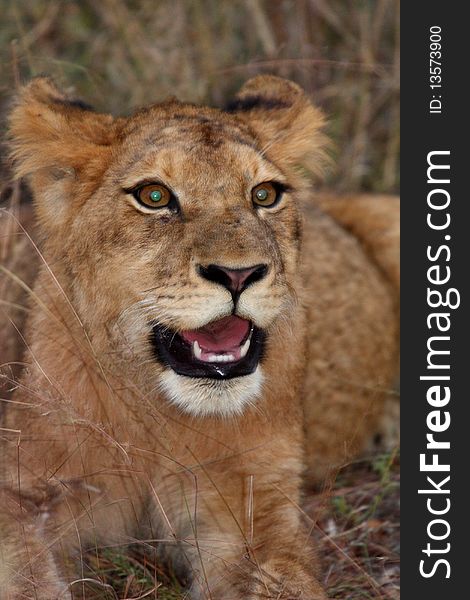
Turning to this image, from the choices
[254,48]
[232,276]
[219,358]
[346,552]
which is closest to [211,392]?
[219,358]

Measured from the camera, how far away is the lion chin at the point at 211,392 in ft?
11.6

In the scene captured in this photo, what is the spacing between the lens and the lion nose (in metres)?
3.32

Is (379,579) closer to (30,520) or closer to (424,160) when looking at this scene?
(30,520)

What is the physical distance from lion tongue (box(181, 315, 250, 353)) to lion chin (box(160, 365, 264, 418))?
11 centimetres

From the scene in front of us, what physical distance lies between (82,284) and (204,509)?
93 cm

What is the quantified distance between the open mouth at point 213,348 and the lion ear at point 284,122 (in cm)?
84

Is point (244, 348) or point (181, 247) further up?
point (181, 247)

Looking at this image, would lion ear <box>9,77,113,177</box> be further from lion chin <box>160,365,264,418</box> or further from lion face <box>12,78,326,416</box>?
lion chin <box>160,365,264,418</box>

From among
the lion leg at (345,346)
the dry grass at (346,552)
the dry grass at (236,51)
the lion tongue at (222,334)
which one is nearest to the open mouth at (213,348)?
the lion tongue at (222,334)

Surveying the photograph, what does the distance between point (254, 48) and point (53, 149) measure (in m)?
4.28

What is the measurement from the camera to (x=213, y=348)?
3.55 m

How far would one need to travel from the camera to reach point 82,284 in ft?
12.5

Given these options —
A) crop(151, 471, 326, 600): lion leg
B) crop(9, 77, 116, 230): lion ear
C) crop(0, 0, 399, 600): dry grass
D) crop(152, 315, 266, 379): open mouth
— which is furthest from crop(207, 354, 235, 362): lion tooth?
crop(0, 0, 399, 600): dry grass

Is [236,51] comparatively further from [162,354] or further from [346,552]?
[162,354]
